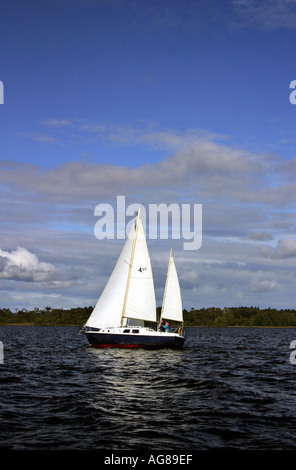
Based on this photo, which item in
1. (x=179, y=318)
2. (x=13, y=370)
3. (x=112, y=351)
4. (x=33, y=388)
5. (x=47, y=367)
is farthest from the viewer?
(x=179, y=318)

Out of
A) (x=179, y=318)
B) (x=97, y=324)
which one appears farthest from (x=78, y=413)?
(x=179, y=318)

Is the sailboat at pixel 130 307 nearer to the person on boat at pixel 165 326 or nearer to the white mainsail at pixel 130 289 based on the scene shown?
the white mainsail at pixel 130 289

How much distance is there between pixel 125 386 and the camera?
27109 millimetres

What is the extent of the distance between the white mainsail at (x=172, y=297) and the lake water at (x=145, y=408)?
69.6 ft

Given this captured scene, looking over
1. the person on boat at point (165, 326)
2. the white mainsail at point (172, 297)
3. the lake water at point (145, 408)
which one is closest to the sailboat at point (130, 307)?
the person on boat at point (165, 326)

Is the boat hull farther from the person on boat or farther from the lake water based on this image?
the lake water

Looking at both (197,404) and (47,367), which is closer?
(197,404)

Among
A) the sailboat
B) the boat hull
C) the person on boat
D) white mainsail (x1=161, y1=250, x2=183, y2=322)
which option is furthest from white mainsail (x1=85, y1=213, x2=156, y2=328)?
white mainsail (x1=161, y1=250, x2=183, y2=322)

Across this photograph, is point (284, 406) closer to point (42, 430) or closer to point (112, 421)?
point (112, 421)

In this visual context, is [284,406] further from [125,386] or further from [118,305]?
[118,305]

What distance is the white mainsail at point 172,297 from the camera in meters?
57.8
